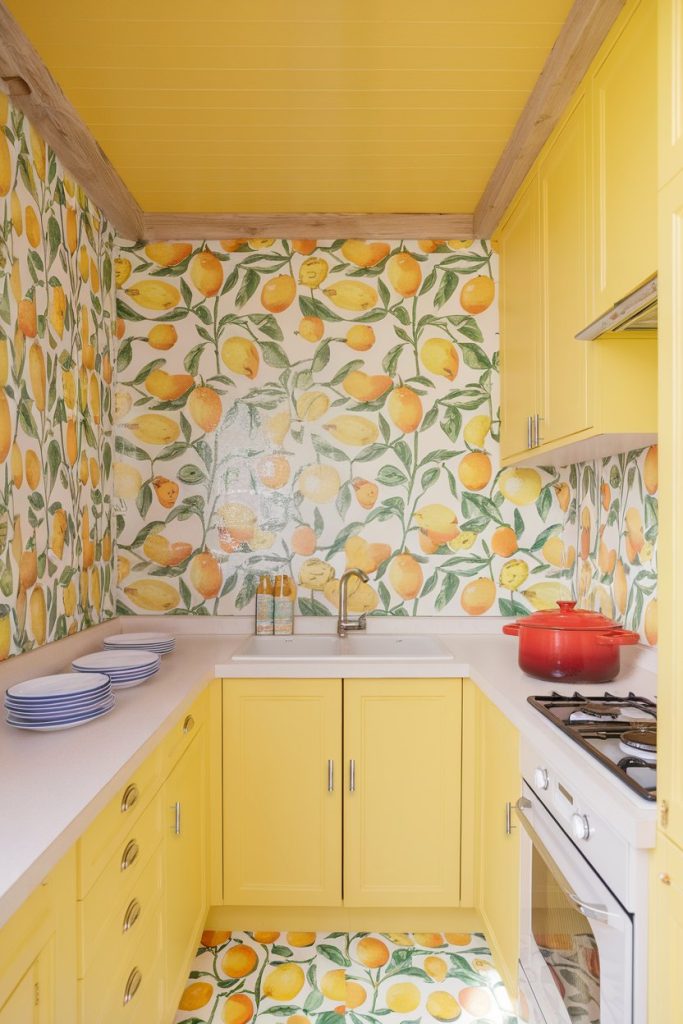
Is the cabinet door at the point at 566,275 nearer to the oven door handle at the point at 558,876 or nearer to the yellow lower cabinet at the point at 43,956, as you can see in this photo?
the oven door handle at the point at 558,876

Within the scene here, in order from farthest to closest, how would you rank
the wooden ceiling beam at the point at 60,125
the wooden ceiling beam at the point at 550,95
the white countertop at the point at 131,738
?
the wooden ceiling beam at the point at 60,125, the wooden ceiling beam at the point at 550,95, the white countertop at the point at 131,738

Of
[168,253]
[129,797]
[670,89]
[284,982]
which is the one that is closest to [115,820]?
[129,797]

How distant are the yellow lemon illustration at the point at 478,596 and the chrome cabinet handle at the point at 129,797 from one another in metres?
1.61

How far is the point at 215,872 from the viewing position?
2.22 metres

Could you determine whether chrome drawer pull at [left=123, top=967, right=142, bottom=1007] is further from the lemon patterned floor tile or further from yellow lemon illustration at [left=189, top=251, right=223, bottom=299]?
yellow lemon illustration at [left=189, top=251, right=223, bottom=299]

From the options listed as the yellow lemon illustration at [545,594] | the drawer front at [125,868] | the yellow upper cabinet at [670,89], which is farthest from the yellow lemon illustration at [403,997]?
the yellow upper cabinet at [670,89]

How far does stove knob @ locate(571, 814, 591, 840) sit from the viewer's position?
1261 millimetres

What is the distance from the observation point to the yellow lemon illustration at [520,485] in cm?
276

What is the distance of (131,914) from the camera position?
56.4 inches

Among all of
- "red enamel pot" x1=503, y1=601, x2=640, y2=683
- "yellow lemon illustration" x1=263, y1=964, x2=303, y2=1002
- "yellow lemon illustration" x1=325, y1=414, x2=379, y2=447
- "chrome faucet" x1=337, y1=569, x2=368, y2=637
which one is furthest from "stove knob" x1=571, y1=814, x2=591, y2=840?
"yellow lemon illustration" x1=325, y1=414, x2=379, y2=447

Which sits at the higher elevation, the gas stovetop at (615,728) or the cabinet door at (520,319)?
the cabinet door at (520,319)

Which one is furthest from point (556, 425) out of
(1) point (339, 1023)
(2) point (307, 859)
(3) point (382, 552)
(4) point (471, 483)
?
(1) point (339, 1023)

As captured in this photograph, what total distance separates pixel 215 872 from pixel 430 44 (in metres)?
2.46

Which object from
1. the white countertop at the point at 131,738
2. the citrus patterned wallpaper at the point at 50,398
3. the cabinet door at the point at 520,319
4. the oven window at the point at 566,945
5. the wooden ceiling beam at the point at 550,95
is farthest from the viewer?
the cabinet door at the point at 520,319
